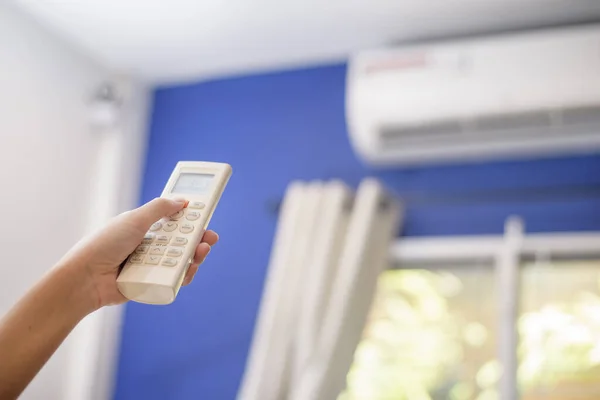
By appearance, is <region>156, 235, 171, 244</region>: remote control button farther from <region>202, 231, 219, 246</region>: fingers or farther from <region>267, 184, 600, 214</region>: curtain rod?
<region>267, 184, 600, 214</region>: curtain rod

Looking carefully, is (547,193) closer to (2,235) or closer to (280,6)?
(280,6)

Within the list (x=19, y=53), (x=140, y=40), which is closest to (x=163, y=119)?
(x=140, y=40)

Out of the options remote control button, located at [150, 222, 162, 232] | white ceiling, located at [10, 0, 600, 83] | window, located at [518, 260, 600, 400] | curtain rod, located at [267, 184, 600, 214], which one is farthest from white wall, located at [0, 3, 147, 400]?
window, located at [518, 260, 600, 400]

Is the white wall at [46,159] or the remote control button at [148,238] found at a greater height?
the white wall at [46,159]

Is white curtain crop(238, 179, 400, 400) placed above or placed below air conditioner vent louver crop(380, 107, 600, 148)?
below

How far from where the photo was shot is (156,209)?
100 cm

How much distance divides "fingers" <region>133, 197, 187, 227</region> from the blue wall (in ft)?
2.98

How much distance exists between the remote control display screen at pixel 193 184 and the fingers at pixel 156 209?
0.12 feet

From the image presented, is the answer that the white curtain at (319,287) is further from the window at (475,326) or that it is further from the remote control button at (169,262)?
the remote control button at (169,262)

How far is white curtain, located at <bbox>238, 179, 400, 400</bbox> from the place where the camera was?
5.07ft

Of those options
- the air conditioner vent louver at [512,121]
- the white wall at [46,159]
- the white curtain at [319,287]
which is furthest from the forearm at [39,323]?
the air conditioner vent louver at [512,121]

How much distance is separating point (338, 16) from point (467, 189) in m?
0.55

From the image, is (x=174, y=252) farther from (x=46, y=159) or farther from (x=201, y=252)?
(x=46, y=159)

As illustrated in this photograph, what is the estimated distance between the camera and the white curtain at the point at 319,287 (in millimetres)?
1546
